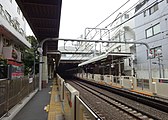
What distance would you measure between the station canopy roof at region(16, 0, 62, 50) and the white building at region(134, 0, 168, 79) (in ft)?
31.1

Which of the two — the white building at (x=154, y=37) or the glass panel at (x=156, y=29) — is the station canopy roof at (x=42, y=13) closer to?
the white building at (x=154, y=37)

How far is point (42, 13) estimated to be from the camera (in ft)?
36.9

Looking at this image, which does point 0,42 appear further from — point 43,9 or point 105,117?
point 105,117

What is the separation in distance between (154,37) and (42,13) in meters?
15.5

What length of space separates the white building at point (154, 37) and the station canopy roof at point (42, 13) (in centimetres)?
947

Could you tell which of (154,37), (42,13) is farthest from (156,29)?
(42,13)

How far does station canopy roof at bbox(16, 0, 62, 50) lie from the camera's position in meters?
9.47

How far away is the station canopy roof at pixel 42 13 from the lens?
9474mm

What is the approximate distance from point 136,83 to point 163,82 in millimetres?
3516

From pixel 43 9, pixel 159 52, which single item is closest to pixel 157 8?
pixel 159 52

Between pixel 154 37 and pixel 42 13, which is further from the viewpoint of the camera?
pixel 154 37

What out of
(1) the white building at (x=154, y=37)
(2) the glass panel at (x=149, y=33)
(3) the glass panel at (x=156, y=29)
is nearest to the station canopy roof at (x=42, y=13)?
(1) the white building at (x=154, y=37)

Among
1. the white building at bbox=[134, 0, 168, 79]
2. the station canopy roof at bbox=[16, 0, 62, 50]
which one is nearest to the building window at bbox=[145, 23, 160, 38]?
the white building at bbox=[134, 0, 168, 79]

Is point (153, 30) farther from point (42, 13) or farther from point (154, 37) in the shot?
point (42, 13)
